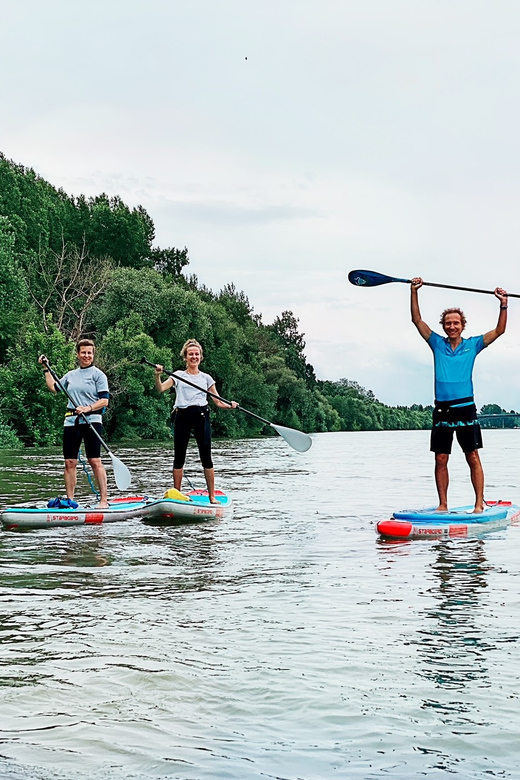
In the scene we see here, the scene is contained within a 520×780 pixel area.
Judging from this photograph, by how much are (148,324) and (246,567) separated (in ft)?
138

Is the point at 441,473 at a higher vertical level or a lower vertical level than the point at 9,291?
lower

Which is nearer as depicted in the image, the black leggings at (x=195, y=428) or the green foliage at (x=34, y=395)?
the black leggings at (x=195, y=428)

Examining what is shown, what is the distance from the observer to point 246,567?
306 inches

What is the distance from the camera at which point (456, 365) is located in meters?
9.39

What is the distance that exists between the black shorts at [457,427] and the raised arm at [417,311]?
2.43 ft

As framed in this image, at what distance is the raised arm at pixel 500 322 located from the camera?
933 centimetres

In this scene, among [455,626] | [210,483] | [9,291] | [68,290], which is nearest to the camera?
[455,626]

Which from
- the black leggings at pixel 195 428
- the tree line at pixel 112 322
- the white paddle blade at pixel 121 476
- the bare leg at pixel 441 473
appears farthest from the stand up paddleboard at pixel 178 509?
the tree line at pixel 112 322

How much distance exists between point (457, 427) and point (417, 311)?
1.22 meters

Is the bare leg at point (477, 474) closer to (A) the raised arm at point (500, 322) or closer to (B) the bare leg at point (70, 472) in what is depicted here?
(A) the raised arm at point (500, 322)

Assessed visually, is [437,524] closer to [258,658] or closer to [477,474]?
[477,474]

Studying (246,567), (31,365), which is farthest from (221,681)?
(31,365)

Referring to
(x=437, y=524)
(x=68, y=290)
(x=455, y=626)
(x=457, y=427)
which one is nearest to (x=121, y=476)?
(x=437, y=524)

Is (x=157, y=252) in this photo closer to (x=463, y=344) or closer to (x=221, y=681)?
(x=463, y=344)
